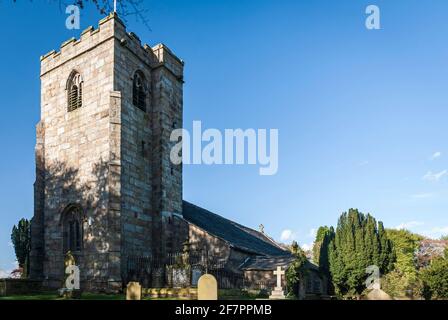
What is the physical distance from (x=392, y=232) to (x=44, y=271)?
122ft

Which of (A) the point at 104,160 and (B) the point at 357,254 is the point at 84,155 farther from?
(B) the point at 357,254

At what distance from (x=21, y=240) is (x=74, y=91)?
12680 mm

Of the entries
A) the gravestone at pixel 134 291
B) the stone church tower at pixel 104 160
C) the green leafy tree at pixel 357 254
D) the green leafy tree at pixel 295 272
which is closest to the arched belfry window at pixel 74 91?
the stone church tower at pixel 104 160

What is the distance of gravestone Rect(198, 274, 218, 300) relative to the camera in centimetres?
1029

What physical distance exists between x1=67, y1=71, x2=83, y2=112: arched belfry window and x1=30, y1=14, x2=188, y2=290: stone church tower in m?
0.06

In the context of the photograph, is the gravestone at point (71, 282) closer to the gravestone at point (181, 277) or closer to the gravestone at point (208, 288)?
the gravestone at point (181, 277)

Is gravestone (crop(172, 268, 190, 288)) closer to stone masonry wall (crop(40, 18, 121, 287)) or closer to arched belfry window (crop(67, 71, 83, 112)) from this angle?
stone masonry wall (crop(40, 18, 121, 287))

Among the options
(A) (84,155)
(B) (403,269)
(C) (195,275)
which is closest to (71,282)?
(C) (195,275)

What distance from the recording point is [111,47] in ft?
64.6

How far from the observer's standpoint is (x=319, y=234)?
48312 millimetres

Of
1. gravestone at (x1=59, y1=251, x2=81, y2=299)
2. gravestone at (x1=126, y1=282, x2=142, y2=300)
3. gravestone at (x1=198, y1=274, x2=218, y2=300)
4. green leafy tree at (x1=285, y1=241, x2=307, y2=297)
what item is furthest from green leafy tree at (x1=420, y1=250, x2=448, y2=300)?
gravestone at (x1=59, y1=251, x2=81, y2=299)
